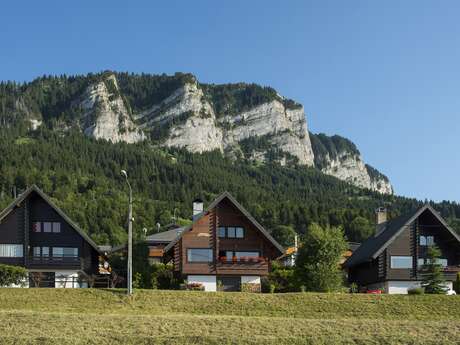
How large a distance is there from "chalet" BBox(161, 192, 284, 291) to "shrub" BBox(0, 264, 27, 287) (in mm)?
12381

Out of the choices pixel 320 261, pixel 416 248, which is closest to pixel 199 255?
pixel 320 261

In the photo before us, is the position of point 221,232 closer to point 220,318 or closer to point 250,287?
point 250,287

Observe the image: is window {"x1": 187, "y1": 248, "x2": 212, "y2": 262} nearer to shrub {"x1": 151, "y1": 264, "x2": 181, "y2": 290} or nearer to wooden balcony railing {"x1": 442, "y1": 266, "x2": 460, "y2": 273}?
shrub {"x1": 151, "y1": 264, "x2": 181, "y2": 290}

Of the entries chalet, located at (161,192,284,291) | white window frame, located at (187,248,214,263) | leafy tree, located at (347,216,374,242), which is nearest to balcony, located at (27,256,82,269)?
chalet, located at (161,192,284,291)

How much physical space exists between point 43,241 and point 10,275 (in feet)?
35.3

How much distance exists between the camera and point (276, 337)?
3456 cm

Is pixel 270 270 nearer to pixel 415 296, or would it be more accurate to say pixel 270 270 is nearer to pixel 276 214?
pixel 415 296

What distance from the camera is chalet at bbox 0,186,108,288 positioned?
205ft

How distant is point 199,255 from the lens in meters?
61.1

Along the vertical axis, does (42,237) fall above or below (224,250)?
above

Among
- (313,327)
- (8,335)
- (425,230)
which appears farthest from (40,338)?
(425,230)

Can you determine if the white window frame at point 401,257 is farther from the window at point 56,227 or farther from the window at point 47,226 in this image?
the window at point 47,226

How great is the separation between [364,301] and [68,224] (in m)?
28.3

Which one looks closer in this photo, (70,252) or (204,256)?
(204,256)
